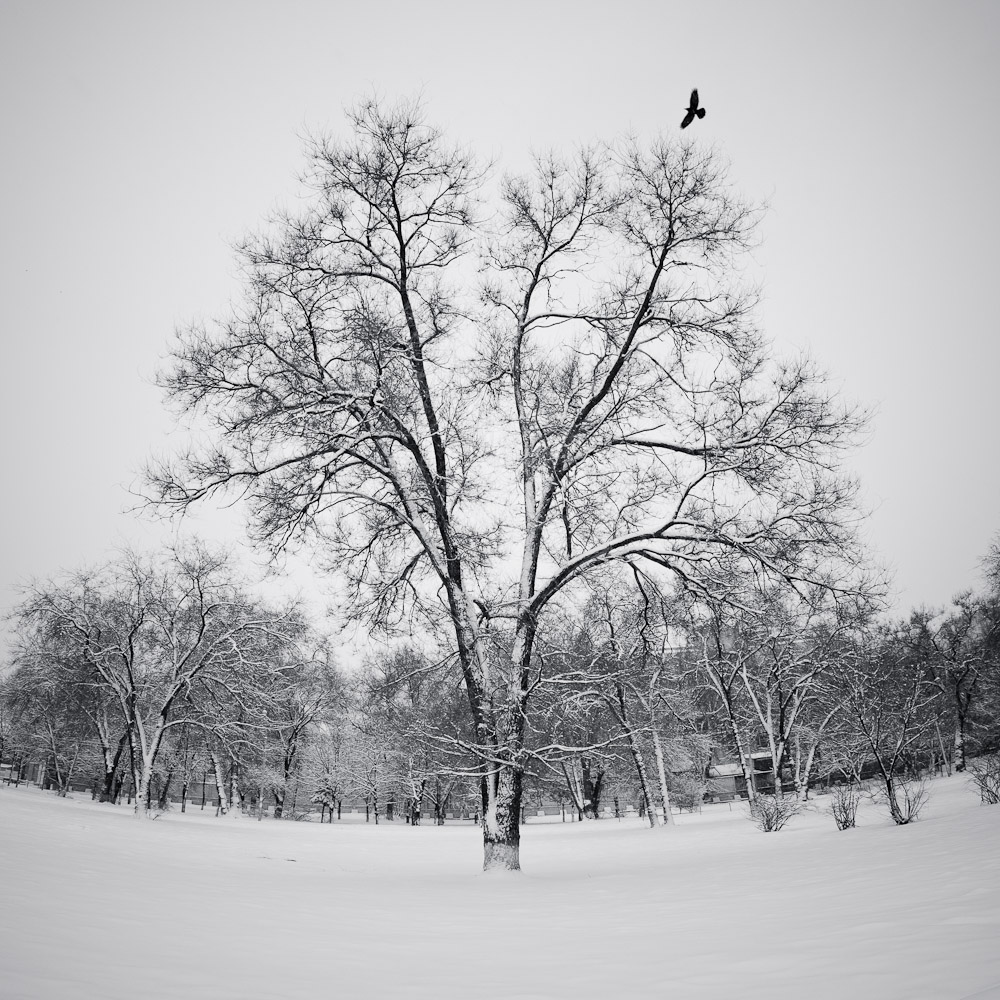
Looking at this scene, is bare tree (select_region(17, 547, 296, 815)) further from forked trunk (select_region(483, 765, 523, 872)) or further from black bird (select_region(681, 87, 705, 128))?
black bird (select_region(681, 87, 705, 128))

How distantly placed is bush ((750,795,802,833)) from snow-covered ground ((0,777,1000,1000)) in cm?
849

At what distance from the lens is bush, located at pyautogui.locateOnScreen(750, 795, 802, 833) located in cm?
1955

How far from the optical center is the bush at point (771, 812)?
19.5 meters

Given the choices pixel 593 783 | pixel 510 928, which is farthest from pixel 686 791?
pixel 510 928

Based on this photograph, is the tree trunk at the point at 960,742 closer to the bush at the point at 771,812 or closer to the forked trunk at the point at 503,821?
the bush at the point at 771,812

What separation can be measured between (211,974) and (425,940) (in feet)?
7.20

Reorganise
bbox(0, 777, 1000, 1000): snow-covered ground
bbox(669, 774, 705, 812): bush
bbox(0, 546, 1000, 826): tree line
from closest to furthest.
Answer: bbox(0, 777, 1000, 1000): snow-covered ground < bbox(0, 546, 1000, 826): tree line < bbox(669, 774, 705, 812): bush

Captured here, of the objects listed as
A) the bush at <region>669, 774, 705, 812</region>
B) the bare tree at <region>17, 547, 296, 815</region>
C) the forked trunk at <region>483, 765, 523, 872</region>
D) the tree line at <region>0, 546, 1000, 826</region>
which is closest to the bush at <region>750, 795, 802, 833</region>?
the tree line at <region>0, 546, 1000, 826</region>

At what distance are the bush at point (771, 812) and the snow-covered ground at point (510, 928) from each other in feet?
27.9

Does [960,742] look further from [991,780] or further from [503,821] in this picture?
[503,821]

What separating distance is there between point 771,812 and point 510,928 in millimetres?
16731

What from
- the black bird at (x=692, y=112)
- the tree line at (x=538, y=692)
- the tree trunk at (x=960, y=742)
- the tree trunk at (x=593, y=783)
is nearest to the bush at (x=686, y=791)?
the tree line at (x=538, y=692)

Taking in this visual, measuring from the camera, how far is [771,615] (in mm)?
12859

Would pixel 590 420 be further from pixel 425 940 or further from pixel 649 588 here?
pixel 425 940
